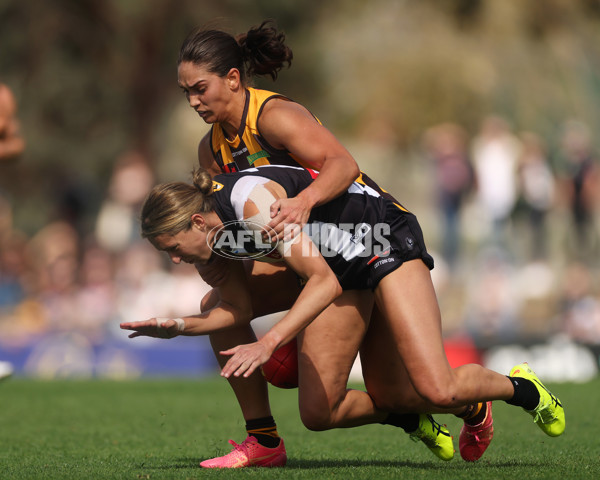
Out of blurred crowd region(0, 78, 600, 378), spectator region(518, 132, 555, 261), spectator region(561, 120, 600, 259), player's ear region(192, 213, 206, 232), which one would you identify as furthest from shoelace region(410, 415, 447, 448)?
spectator region(561, 120, 600, 259)

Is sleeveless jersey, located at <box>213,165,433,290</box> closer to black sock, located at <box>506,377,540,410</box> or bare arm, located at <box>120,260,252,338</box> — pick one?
bare arm, located at <box>120,260,252,338</box>

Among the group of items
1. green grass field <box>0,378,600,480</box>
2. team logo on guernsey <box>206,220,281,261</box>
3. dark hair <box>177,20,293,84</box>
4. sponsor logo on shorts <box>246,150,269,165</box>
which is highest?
dark hair <box>177,20,293,84</box>

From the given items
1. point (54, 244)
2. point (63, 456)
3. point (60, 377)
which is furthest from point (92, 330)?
point (63, 456)

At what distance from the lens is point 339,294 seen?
4.71 m

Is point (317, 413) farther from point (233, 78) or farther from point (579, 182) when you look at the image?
point (579, 182)

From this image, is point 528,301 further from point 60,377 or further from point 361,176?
point 361,176

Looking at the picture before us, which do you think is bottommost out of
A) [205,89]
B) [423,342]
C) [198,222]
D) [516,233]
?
[516,233]

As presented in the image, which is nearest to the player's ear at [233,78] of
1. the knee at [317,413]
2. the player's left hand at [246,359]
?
the player's left hand at [246,359]

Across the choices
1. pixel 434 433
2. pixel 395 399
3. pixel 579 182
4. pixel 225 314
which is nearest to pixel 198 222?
pixel 225 314

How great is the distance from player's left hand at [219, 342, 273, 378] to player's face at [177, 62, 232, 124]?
4.62 feet

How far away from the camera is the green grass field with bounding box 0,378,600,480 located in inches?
196

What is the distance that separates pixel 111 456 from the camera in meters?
5.77

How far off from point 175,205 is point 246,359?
93 cm

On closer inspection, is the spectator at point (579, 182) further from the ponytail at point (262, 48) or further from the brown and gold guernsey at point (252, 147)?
the ponytail at point (262, 48)
